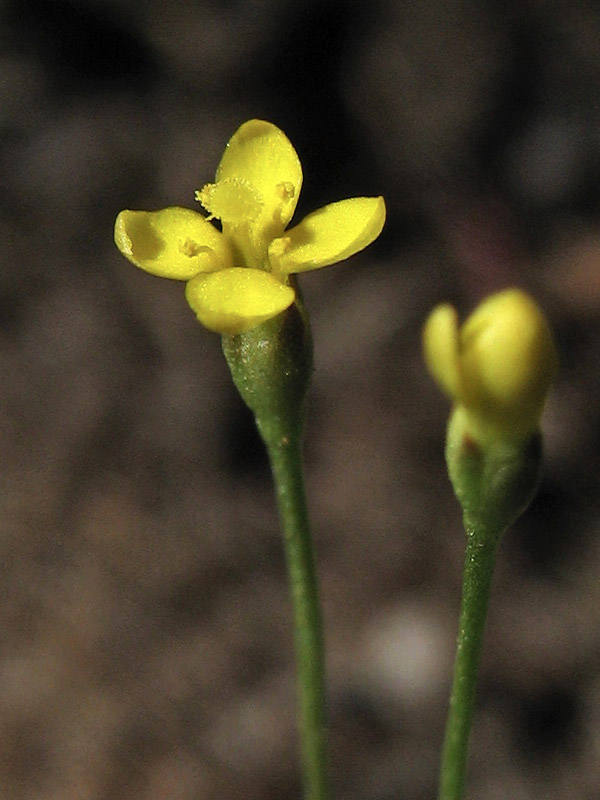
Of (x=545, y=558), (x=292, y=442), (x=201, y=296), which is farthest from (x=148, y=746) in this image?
(x=201, y=296)

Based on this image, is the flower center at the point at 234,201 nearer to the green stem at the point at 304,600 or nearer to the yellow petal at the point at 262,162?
the yellow petal at the point at 262,162

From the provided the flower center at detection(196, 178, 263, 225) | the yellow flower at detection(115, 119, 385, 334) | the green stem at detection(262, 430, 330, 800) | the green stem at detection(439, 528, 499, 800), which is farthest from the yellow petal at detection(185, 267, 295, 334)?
the green stem at detection(439, 528, 499, 800)

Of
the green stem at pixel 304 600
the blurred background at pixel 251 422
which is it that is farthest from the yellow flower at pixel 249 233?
the blurred background at pixel 251 422

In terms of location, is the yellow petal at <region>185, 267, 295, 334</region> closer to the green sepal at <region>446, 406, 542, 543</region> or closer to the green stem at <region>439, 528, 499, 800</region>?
the green sepal at <region>446, 406, 542, 543</region>

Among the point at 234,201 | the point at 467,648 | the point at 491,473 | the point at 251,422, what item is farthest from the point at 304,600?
the point at 251,422

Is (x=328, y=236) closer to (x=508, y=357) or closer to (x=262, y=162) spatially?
(x=262, y=162)

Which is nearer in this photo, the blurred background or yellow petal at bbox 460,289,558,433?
yellow petal at bbox 460,289,558,433

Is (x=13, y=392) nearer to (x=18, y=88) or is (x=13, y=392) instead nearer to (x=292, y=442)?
(x=18, y=88)
